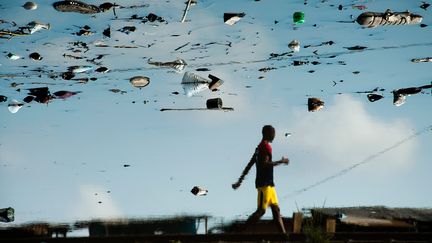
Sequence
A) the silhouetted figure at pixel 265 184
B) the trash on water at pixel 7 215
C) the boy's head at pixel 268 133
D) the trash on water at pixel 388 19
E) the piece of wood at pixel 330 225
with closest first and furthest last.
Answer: the silhouetted figure at pixel 265 184, the piece of wood at pixel 330 225, the boy's head at pixel 268 133, the trash on water at pixel 388 19, the trash on water at pixel 7 215

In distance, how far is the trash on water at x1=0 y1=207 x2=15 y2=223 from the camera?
1739 centimetres

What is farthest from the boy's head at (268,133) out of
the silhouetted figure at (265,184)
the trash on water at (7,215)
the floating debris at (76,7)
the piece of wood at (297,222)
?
the trash on water at (7,215)

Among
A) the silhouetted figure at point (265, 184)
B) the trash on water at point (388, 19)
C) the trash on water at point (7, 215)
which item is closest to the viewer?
the silhouetted figure at point (265, 184)

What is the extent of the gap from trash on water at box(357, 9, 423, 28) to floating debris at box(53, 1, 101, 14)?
8.20 m

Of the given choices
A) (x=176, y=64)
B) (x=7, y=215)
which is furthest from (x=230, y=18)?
(x=7, y=215)

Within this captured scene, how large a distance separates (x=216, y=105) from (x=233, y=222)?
3964 millimetres

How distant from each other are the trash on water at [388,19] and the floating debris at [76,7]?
820 centimetres

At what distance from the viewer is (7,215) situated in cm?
1767

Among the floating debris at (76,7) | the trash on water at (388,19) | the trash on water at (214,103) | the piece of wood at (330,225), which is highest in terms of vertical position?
the floating debris at (76,7)

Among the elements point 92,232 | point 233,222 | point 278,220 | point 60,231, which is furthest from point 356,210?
point 92,232

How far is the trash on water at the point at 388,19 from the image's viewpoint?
1206 cm

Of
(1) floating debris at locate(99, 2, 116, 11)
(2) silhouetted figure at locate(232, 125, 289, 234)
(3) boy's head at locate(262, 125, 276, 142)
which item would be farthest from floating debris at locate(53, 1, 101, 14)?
(2) silhouetted figure at locate(232, 125, 289, 234)

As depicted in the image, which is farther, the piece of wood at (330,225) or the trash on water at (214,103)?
the trash on water at (214,103)

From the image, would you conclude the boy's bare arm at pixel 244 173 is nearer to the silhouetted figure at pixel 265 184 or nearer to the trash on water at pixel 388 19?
the silhouetted figure at pixel 265 184
